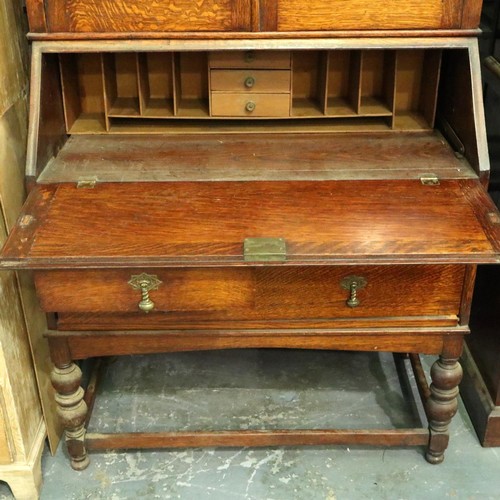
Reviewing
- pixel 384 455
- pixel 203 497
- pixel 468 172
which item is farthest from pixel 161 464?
pixel 468 172

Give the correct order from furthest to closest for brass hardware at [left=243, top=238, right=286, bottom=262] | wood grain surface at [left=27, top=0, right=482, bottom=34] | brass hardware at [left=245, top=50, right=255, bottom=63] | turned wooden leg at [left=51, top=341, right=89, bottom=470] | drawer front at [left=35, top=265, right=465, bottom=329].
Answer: brass hardware at [left=245, top=50, right=255, bottom=63]
turned wooden leg at [left=51, top=341, right=89, bottom=470]
wood grain surface at [left=27, top=0, right=482, bottom=34]
drawer front at [left=35, top=265, right=465, bottom=329]
brass hardware at [left=243, top=238, right=286, bottom=262]

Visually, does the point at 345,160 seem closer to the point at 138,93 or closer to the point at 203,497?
the point at 138,93

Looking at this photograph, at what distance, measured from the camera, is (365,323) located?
1792 millimetres

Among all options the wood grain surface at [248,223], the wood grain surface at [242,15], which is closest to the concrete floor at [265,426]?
the wood grain surface at [248,223]

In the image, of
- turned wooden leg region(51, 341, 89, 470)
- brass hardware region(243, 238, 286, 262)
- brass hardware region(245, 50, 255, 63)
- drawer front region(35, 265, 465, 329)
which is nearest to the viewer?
brass hardware region(243, 238, 286, 262)

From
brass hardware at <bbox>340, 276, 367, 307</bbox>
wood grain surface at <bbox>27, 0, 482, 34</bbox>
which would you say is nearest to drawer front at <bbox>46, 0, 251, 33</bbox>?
wood grain surface at <bbox>27, 0, 482, 34</bbox>

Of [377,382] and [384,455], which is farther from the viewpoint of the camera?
[377,382]

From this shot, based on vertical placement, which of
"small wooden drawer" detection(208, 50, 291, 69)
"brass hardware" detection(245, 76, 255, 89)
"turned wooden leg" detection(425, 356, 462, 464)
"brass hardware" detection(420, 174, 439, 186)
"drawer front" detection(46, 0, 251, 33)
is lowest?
"turned wooden leg" detection(425, 356, 462, 464)

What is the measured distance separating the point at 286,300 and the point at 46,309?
588 mm

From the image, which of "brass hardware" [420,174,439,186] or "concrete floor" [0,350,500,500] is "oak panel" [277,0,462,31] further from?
"concrete floor" [0,350,500,500]

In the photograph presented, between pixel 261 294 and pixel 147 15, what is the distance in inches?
30.3

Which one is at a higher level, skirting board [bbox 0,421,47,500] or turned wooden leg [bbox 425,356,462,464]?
turned wooden leg [bbox 425,356,462,464]

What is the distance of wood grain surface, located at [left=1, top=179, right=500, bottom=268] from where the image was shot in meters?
1.54

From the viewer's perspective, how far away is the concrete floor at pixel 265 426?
2.02 metres
